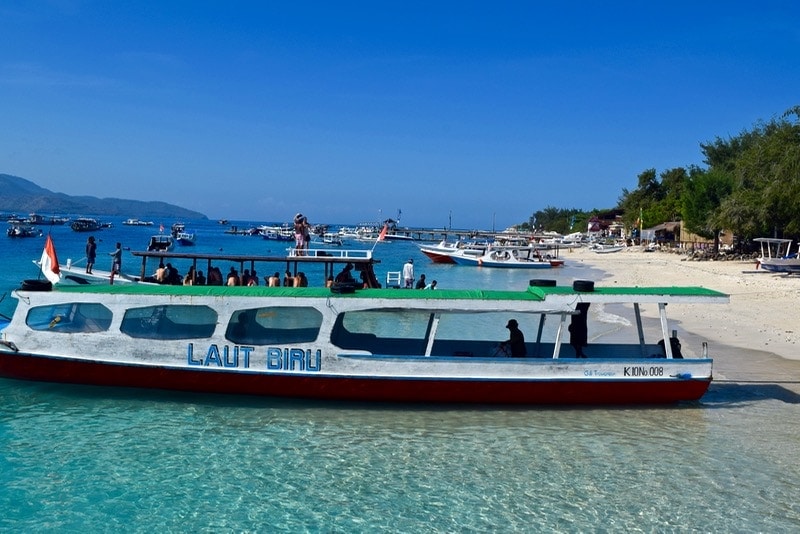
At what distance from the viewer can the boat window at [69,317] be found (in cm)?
1340

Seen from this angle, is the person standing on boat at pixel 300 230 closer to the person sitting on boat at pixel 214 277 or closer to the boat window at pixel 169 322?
the person sitting on boat at pixel 214 277

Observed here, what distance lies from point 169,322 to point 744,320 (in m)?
19.1

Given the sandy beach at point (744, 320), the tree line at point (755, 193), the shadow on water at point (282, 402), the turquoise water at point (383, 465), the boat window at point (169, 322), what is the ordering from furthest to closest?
the tree line at point (755, 193) → the sandy beach at point (744, 320) → the boat window at point (169, 322) → the shadow on water at point (282, 402) → the turquoise water at point (383, 465)

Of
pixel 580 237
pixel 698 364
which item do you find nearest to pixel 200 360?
pixel 698 364

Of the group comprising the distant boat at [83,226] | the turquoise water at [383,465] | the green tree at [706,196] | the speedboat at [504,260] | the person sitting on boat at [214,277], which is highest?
the green tree at [706,196]

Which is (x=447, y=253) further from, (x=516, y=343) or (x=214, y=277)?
(x=516, y=343)

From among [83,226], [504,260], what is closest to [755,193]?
[504,260]

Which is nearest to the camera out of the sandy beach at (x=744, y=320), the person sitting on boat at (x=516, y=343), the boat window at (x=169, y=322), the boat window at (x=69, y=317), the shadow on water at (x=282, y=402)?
the shadow on water at (x=282, y=402)

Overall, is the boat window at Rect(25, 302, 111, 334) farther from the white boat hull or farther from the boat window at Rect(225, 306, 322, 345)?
the boat window at Rect(225, 306, 322, 345)

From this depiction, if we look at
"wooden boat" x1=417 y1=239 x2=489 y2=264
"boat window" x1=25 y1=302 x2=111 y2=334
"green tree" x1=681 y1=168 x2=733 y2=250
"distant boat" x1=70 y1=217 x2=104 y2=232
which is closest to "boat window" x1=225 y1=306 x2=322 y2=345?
"boat window" x1=25 y1=302 x2=111 y2=334

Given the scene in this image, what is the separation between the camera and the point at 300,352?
12766mm

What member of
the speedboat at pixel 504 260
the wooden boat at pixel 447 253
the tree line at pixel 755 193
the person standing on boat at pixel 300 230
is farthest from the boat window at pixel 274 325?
the wooden boat at pixel 447 253

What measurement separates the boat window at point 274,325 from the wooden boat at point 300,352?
0.09ft

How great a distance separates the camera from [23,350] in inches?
527
